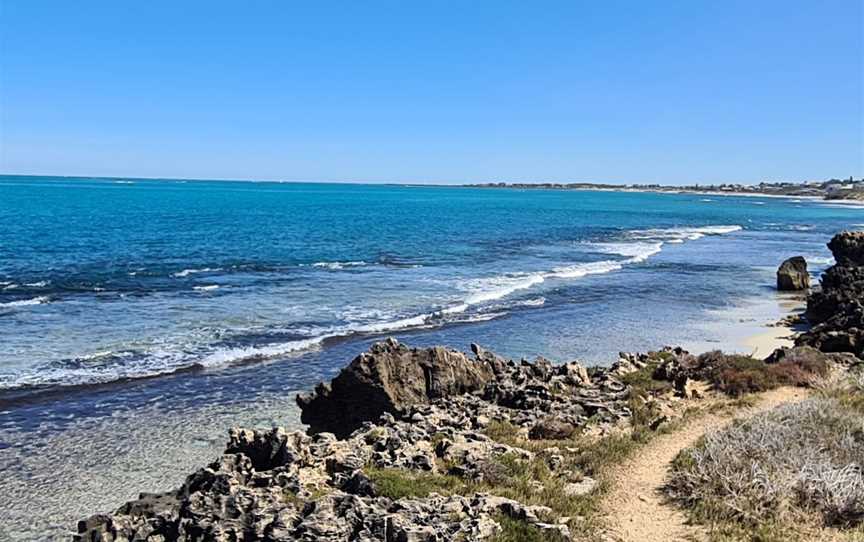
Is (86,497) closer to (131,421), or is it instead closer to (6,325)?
(131,421)

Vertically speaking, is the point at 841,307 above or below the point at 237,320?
above

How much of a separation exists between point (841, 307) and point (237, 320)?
24.5 metres

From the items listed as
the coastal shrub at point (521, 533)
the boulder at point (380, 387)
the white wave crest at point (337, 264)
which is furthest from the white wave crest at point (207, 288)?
the coastal shrub at point (521, 533)

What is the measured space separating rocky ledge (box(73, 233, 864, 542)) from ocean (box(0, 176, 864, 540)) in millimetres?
2820

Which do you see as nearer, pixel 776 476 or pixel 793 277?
pixel 776 476

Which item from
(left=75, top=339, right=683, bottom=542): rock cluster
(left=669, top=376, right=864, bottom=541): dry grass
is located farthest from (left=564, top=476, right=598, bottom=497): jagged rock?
(left=669, top=376, right=864, bottom=541): dry grass

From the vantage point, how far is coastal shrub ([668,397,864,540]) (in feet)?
33.5

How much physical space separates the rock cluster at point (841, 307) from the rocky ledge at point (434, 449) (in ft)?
0.90

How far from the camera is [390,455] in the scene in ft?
39.4

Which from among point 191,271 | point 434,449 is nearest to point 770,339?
point 434,449

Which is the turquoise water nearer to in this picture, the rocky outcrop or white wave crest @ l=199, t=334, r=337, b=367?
white wave crest @ l=199, t=334, r=337, b=367

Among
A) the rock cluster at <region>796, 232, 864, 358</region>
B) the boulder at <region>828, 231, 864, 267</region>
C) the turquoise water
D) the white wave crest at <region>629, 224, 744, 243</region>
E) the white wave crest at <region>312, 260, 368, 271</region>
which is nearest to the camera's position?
the rock cluster at <region>796, 232, 864, 358</region>

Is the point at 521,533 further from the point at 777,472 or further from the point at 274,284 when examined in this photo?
the point at 274,284

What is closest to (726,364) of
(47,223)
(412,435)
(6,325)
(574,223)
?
(412,435)
